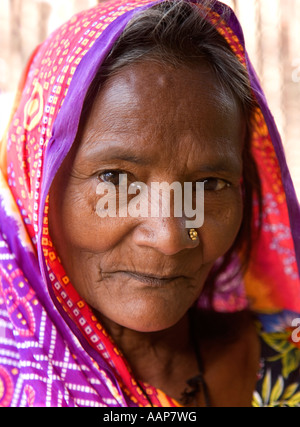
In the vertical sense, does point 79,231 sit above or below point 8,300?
above

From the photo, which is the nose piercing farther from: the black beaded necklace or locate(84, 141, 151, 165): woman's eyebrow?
the black beaded necklace

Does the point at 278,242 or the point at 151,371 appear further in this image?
the point at 278,242

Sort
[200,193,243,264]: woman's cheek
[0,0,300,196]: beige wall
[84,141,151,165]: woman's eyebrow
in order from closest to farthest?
[84,141,151,165]: woman's eyebrow < [200,193,243,264]: woman's cheek < [0,0,300,196]: beige wall

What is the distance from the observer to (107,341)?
127 cm

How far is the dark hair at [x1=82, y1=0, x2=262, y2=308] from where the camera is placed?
114 cm

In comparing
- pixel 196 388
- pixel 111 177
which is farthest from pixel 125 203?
pixel 196 388

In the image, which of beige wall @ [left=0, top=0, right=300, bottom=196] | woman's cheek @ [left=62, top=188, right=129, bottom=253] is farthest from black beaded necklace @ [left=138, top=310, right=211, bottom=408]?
beige wall @ [left=0, top=0, right=300, bottom=196]

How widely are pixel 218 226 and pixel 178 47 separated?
0.46m

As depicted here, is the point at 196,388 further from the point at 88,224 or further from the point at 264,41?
the point at 264,41

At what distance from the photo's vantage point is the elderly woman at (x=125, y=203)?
111 cm

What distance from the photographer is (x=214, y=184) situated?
1.25 meters

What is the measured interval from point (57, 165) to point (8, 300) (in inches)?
15.9
